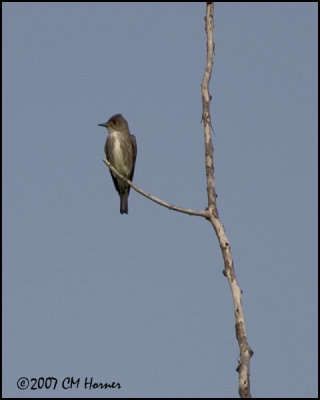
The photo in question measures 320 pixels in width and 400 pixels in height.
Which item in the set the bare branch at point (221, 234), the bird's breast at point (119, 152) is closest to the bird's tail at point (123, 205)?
the bird's breast at point (119, 152)

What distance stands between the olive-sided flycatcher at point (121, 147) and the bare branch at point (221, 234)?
4976mm

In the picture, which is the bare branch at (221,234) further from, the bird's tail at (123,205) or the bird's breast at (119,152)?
the bird's tail at (123,205)

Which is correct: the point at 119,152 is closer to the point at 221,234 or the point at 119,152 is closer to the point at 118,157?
the point at 118,157

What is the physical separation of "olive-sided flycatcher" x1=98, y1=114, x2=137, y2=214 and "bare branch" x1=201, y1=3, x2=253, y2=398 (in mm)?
4976

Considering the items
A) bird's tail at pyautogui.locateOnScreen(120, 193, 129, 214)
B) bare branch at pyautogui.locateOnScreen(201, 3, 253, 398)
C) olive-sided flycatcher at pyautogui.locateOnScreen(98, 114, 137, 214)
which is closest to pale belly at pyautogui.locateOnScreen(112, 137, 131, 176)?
olive-sided flycatcher at pyautogui.locateOnScreen(98, 114, 137, 214)

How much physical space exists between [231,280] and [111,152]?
643 centimetres

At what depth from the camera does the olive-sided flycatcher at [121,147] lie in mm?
14633

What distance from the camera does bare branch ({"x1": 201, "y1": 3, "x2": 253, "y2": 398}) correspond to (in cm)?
821

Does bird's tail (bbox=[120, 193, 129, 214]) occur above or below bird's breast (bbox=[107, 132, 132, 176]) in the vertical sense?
below

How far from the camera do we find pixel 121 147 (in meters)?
14.7

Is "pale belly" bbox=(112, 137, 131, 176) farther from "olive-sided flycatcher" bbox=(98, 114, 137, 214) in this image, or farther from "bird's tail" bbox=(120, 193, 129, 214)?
"bird's tail" bbox=(120, 193, 129, 214)

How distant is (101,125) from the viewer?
574 inches

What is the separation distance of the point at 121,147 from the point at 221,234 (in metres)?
6.05

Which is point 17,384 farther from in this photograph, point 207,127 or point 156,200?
point 207,127
